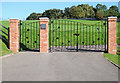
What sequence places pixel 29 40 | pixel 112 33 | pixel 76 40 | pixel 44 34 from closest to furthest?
pixel 112 33
pixel 44 34
pixel 29 40
pixel 76 40

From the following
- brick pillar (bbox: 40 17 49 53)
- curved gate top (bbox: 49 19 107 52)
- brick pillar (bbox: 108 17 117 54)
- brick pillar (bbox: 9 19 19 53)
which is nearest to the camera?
brick pillar (bbox: 108 17 117 54)

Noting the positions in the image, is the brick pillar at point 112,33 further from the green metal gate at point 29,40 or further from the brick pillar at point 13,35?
the brick pillar at point 13,35

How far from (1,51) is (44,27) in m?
3.27

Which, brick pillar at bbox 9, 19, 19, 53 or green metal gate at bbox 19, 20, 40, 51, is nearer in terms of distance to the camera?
brick pillar at bbox 9, 19, 19, 53

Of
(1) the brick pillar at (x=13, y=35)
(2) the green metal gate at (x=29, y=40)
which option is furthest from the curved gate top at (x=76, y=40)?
(1) the brick pillar at (x=13, y=35)

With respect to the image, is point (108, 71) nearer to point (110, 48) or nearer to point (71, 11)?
point (110, 48)

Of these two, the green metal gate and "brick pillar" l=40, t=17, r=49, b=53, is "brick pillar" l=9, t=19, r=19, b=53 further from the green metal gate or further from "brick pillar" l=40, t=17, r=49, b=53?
"brick pillar" l=40, t=17, r=49, b=53

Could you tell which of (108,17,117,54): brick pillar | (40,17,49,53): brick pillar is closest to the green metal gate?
(40,17,49,53): brick pillar

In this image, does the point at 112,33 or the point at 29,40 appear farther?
the point at 29,40

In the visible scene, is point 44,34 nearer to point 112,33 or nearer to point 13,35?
point 13,35

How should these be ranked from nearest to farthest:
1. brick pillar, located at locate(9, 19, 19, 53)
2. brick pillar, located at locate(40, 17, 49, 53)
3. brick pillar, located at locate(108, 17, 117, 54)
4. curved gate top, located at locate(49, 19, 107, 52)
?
brick pillar, located at locate(108, 17, 117, 54)
brick pillar, located at locate(40, 17, 49, 53)
brick pillar, located at locate(9, 19, 19, 53)
curved gate top, located at locate(49, 19, 107, 52)

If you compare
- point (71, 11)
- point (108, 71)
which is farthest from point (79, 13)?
point (108, 71)

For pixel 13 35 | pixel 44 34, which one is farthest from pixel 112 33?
pixel 13 35

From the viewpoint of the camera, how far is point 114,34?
1202cm
